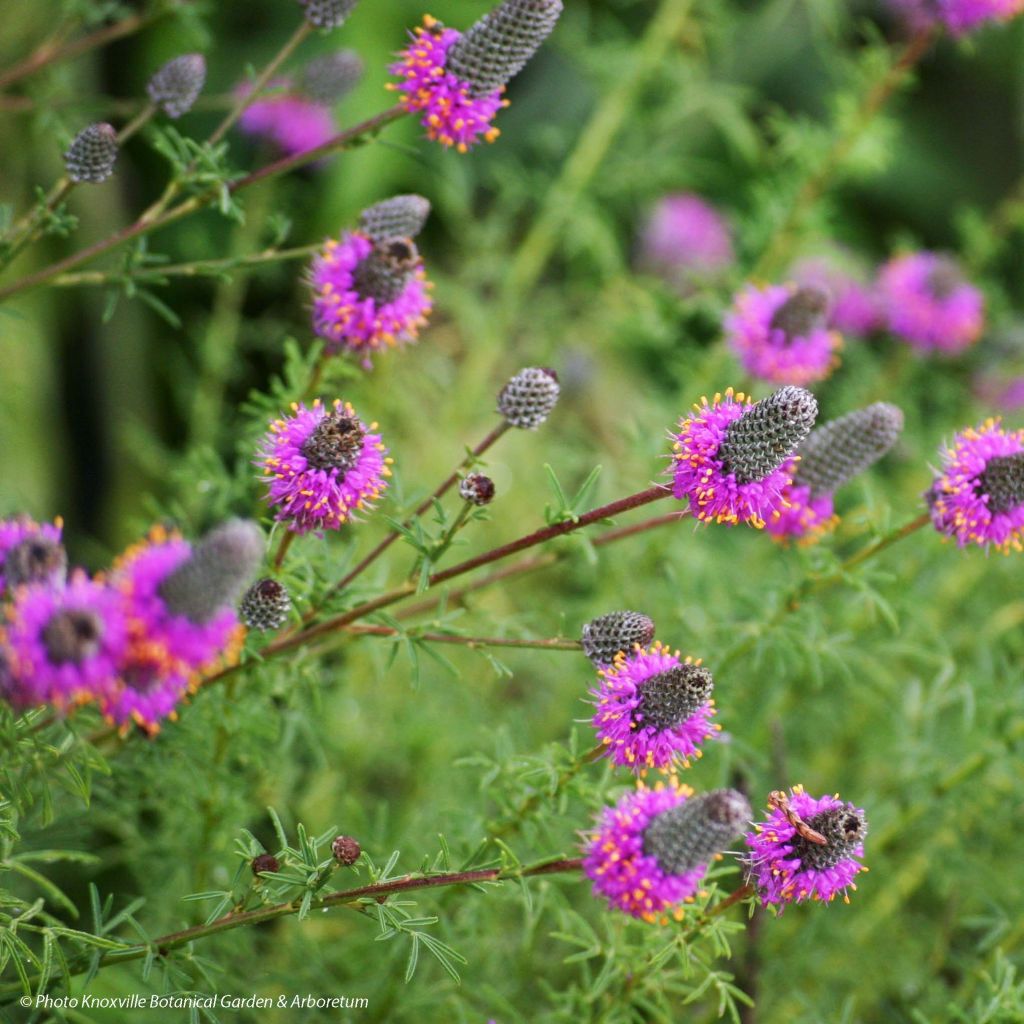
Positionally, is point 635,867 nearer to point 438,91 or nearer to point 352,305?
point 352,305

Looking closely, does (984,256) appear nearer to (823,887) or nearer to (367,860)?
(823,887)

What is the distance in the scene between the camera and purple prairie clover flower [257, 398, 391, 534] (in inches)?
53.1

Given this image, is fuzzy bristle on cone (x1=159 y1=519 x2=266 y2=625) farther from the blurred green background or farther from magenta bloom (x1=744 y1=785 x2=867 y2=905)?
magenta bloom (x1=744 y1=785 x2=867 y2=905)

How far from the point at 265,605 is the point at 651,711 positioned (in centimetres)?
49

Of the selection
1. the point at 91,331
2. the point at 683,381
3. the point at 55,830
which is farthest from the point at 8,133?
the point at 55,830

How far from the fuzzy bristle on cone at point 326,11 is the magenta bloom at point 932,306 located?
5.71 ft

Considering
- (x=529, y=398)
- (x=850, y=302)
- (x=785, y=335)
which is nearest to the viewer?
(x=529, y=398)

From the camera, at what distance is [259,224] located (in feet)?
10.2

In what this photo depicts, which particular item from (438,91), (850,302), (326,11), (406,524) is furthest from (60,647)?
(850,302)

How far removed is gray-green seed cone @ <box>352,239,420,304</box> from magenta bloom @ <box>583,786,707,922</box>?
777mm

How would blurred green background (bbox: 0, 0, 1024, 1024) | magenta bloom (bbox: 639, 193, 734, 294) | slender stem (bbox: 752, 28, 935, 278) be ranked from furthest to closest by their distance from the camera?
→ magenta bloom (bbox: 639, 193, 734, 294) → slender stem (bbox: 752, 28, 935, 278) → blurred green background (bbox: 0, 0, 1024, 1024)

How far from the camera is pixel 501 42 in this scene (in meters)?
1.51

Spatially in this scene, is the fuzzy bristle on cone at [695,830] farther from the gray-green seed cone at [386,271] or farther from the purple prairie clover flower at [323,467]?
the gray-green seed cone at [386,271]

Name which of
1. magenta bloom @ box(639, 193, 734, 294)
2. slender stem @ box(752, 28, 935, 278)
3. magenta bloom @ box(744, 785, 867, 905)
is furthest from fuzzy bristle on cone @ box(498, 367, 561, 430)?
magenta bloom @ box(639, 193, 734, 294)
